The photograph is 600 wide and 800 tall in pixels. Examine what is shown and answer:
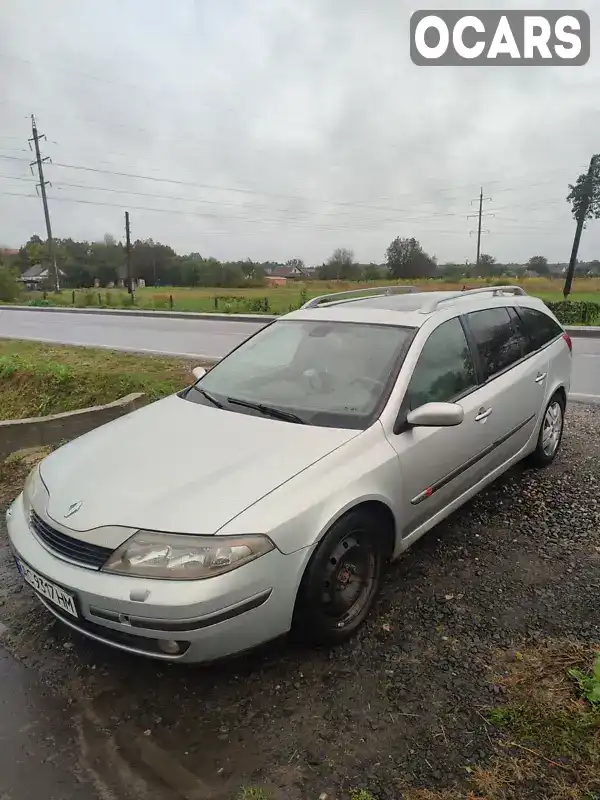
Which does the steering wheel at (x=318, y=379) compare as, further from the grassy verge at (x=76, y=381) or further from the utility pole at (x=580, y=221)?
the utility pole at (x=580, y=221)

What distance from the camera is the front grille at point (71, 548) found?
2227 millimetres

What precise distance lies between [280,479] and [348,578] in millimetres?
639

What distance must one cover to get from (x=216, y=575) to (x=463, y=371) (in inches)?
85.1

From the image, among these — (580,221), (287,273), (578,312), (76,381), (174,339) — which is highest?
(580,221)

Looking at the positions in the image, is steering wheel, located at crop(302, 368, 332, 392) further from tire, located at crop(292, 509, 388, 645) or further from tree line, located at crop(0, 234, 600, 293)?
tree line, located at crop(0, 234, 600, 293)

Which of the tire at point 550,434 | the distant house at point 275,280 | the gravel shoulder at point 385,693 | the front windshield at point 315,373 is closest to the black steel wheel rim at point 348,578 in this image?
the gravel shoulder at point 385,693

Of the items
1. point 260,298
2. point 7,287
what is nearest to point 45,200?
point 7,287

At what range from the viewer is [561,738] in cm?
206

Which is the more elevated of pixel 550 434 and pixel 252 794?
pixel 550 434

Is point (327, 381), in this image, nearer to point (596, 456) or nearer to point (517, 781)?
point (517, 781)

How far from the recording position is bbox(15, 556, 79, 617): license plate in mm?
2260

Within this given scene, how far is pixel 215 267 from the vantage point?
56.3m

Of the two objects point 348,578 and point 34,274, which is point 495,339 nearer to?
point 348,578

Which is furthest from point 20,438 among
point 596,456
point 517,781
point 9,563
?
point 596,456
